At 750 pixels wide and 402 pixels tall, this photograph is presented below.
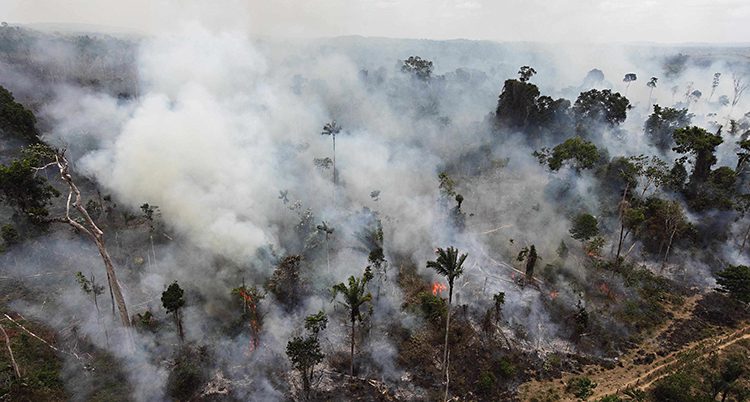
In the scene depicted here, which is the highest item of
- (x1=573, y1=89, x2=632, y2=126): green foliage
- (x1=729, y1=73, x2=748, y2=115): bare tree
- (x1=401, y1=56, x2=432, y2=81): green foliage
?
(x1=401, y1=56, x2=432, y2=81): green foliage

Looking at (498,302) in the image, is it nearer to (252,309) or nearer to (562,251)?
(562,251)

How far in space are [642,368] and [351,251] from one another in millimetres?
25916

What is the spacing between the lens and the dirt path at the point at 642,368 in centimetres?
3391

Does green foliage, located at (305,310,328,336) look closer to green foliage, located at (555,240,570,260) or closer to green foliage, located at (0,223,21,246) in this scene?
green foliage, located at (555,240,570,260)

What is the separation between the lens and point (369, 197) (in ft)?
183

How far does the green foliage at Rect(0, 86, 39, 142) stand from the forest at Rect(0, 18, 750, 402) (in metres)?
0.24

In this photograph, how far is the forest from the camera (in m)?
33.1


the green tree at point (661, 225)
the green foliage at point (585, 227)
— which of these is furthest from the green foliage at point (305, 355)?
the green tree at point (661, 225)

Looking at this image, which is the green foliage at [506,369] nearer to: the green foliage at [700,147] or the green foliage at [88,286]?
the green foliage at [88,286]

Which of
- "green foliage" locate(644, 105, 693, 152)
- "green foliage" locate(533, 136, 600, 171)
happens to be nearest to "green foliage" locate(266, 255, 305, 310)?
"green foliage" locate(533, 136, 600, 171)

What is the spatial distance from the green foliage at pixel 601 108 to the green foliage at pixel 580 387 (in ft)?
161

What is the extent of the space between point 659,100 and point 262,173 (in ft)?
352

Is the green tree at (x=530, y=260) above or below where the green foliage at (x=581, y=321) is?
above

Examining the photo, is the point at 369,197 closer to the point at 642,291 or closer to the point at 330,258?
the point at 330,258
